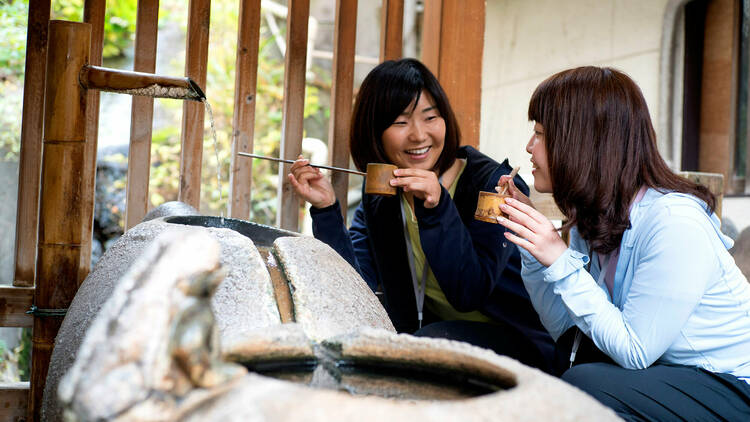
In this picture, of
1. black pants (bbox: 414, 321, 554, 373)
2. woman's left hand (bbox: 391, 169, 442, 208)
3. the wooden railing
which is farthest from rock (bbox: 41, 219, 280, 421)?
black pants (bbox: 414, 321, 554, 373)

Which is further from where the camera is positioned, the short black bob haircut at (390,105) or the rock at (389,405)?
the short black bob haircut at (390,105)

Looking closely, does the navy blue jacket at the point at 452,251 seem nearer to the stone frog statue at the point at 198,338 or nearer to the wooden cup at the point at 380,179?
the wooden cup at the point at 380,179

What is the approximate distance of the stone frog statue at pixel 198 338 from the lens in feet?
2.83

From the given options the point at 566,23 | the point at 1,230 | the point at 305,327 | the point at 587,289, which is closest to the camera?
Result: the point at 305,327

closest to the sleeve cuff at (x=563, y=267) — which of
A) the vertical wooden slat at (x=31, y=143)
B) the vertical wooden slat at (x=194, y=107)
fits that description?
the vertical wooden slat at (x=194, y=107)

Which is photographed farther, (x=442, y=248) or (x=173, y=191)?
(x=173, y=191)

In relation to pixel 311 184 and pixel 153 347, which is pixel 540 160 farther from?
pixel 153 347

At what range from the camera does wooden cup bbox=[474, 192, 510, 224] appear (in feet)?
6.91

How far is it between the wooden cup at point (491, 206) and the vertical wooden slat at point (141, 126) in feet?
4.68

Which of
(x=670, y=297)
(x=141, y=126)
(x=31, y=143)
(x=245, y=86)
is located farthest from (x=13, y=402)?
(x=670, y=297)

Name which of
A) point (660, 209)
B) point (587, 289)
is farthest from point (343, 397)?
point (660, 209)

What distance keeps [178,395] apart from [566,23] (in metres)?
5.45

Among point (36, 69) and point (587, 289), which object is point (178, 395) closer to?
point (587, 289)

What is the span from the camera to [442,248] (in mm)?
2592
